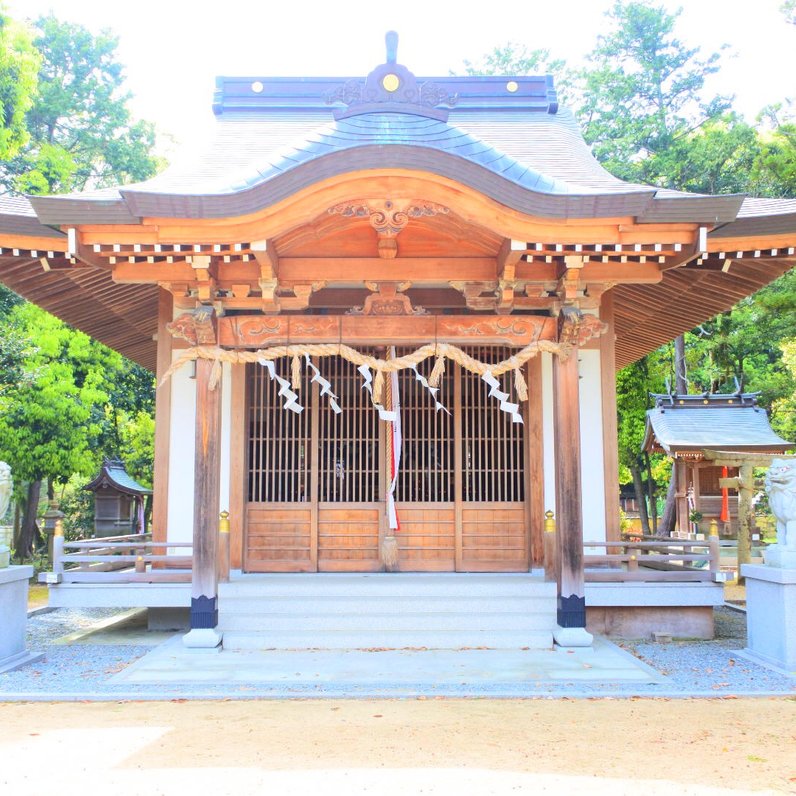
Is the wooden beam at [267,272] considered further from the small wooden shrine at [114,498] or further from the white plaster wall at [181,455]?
the small wooden shrine at [114,498]

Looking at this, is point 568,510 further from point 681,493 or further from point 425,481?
point 681,493

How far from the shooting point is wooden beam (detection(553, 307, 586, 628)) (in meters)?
6.93

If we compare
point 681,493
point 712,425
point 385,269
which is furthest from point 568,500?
point 681,493

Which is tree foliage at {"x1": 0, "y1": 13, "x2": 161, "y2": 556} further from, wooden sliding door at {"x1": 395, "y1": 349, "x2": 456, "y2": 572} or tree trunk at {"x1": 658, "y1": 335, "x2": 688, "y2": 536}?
tree trunk at {"x1": 658, "y1": 335, "x2": 688, "y2": 536}

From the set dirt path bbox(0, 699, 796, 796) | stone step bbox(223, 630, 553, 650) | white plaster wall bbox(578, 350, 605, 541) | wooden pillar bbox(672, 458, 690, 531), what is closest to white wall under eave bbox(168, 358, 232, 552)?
stone step bbox(223, 630, 553, 650)

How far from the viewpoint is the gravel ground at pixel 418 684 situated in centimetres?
551

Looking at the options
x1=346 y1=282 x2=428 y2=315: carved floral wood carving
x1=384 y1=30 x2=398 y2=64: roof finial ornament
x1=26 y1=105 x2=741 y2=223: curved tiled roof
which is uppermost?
x1=384 y1=30 x2=398 y2=64: roof finial ornament

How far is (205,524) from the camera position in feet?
22.7

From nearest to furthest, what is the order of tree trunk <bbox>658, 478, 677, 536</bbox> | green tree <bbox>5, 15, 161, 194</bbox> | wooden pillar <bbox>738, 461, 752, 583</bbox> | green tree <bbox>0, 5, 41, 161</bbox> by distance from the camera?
green tree <bbox>0, 5, 41, 161</bbox> < wooden pillar <bbox>738, 461, 752, 583</bbox> < tree trunk <bbox>658, 478, 677, 536</bbox> < green tree <bbox>5, 15, 161, 194</bbox>

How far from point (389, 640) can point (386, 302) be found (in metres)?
3.19

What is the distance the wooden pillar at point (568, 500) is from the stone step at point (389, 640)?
0.36 metres

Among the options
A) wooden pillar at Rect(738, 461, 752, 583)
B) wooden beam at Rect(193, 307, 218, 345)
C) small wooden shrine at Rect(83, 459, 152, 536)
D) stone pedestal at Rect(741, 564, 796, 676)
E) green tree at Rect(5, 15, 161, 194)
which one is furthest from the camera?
green tree at Rect(5, 15, 161, 194)

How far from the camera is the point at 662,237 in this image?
260 inches

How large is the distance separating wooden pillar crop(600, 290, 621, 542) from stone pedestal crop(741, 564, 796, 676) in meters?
1.62
